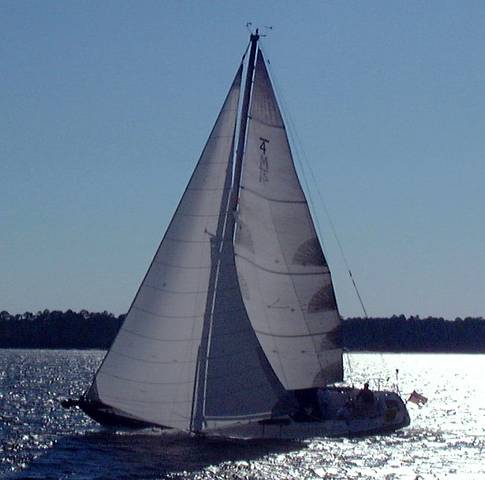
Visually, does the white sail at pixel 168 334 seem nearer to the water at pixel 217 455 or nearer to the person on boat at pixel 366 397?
the water at pixel 217 455

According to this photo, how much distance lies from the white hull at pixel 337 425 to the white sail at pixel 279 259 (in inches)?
62.1

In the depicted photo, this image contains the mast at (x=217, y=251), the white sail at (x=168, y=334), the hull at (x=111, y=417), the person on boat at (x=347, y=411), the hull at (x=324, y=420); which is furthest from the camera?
the person on boat at (x=347, y=411)

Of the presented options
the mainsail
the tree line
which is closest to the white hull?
the mainsail

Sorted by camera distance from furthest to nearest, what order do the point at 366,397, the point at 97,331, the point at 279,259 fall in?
the point at 97,331
the point at 366,397
the point at 279,259

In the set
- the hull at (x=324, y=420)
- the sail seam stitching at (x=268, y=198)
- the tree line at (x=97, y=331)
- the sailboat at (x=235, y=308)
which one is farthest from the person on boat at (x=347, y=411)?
the tree line at (x=97, y=331)

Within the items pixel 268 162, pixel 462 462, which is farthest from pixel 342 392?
pixel 268 162

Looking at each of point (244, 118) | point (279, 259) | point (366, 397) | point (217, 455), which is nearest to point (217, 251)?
point (279, 259)

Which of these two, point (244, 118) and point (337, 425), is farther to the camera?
point (337, 425)

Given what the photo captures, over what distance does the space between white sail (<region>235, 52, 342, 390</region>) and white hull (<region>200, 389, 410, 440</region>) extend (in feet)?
5.18

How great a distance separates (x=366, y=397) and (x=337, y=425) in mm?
2250

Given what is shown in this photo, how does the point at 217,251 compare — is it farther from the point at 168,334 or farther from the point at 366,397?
the point at 366,397

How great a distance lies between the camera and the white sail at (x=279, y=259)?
38.0 metres

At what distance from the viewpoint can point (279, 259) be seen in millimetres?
38875

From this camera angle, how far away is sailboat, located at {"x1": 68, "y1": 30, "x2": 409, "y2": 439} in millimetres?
36281
